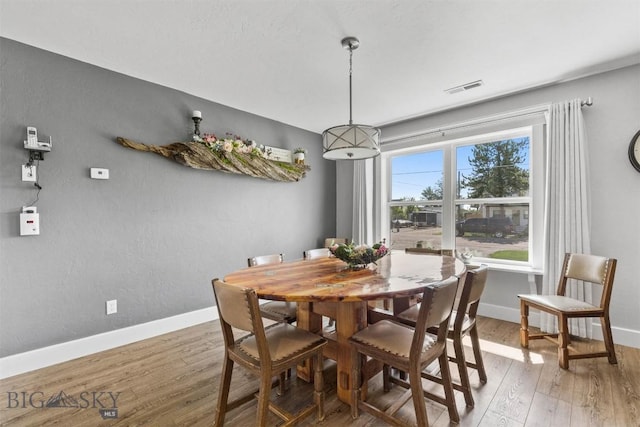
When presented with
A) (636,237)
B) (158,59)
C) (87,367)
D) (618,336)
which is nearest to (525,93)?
(636,237)

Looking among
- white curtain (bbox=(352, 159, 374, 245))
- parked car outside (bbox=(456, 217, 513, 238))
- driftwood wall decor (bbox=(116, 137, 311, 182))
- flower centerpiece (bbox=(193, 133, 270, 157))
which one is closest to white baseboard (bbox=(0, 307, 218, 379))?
driftwood wall decor (bbox=(116, 137, 311, 182))

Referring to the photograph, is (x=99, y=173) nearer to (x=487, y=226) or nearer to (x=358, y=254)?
(x=358, y=254)

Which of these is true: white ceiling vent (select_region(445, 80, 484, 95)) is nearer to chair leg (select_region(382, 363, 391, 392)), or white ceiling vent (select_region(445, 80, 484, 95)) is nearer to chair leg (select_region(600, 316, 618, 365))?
chair leg (select_region(600, 316, 618, 365))

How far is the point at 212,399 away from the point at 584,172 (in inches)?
145

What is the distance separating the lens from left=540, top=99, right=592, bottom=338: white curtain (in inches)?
106

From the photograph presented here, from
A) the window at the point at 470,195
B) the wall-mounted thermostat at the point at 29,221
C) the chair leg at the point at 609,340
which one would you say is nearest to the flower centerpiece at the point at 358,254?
the chair leg at the point at 609,340

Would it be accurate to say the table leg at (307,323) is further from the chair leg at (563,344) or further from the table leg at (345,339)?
the chair leg at (563,344)

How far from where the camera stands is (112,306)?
2.66 metres

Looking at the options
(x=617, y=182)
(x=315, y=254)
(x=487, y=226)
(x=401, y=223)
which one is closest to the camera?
(x=617, y=182)

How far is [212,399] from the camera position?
1.90m

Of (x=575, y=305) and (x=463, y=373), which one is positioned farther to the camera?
(x=575, y=305)

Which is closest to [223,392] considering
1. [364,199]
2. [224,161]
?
[224,161]

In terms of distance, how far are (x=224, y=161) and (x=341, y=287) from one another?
2.34 m

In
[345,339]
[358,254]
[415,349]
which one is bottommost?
[345,339]
